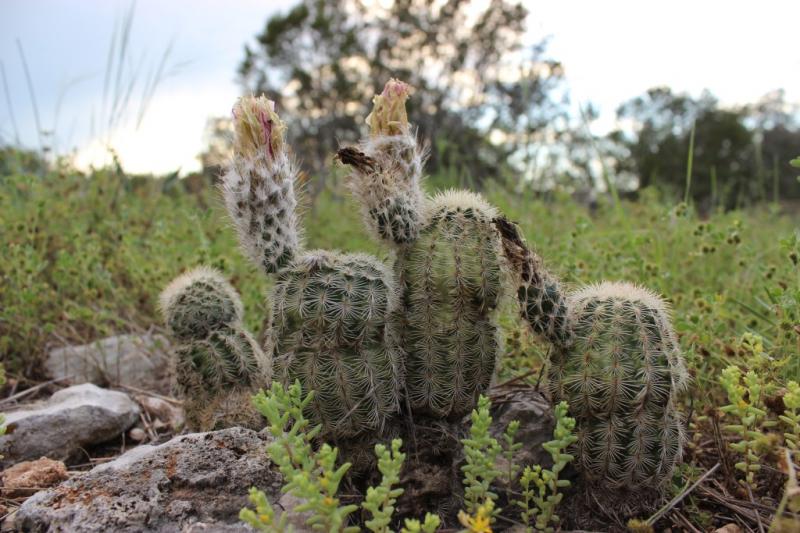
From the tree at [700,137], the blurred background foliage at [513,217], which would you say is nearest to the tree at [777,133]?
the tree at [700,137]

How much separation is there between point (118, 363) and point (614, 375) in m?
2.70

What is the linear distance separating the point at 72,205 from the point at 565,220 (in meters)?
4.41

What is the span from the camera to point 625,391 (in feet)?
6.49

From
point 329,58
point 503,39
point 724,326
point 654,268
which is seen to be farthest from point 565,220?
point 329,58

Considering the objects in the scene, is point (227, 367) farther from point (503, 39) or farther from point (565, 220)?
point (503, 39)

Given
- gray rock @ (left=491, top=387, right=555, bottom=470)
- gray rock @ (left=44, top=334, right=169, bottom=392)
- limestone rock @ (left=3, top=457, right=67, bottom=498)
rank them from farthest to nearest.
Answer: gray rock @ (left=44, top=334, right=169, bottom=392)
limestone rock @ (left=3, top=457, right=67, bottom=498)
gray rock @ (left=491, top=387, right=555, bottom=470)

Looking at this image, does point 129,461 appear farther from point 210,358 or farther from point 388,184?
point 388,184

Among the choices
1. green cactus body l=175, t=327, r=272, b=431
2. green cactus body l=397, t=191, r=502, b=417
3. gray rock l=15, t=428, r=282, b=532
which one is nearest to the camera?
gray rock l=15, t=428, r=282, b=532

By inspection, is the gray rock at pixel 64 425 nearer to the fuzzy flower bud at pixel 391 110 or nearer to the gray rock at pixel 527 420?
the gray rock at pixel 527 420

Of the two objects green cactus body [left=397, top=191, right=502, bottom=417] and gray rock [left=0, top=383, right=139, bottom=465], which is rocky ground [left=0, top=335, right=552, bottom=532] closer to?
gray rock [left=0, top=383, right=139, bottom=465]

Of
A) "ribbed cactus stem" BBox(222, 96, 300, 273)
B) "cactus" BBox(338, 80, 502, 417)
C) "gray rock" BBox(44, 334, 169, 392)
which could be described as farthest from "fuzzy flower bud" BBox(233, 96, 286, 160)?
"gray rock" BBox(44, 334, 169, 392)

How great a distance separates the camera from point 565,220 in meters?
6.25

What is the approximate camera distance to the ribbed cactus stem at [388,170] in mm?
2096

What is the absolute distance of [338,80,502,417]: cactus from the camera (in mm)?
2115
